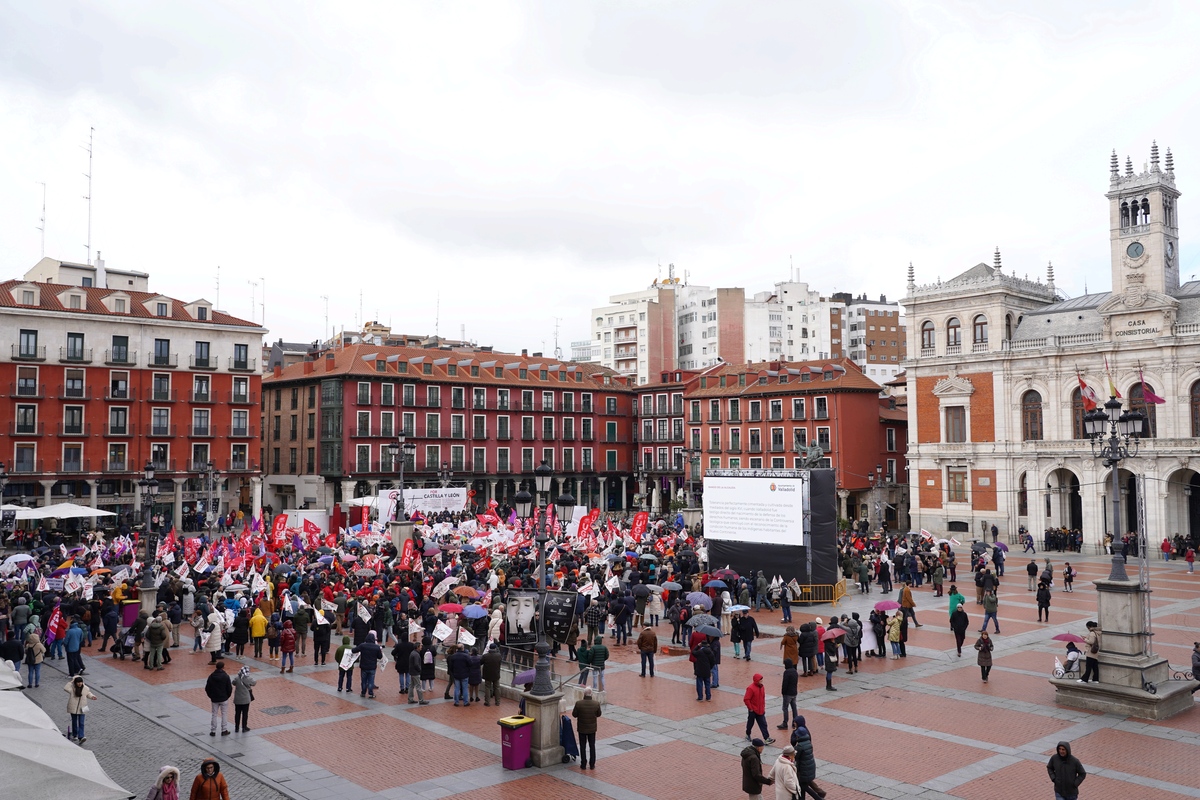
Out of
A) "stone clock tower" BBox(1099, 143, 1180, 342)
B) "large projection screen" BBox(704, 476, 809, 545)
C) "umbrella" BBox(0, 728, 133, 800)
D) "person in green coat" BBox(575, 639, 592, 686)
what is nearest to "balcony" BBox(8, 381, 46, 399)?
"large projection screen" BBox(704, 476, 809, 545)

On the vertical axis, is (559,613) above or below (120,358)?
below

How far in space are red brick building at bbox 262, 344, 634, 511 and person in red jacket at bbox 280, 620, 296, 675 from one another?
42.1 metres

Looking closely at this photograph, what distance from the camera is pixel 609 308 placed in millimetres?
111875

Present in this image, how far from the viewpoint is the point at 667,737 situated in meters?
15.5

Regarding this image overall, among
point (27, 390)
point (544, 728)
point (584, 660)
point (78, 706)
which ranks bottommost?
point (544, 728)

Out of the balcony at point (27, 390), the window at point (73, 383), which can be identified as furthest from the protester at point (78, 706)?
the window at point (73, 383)

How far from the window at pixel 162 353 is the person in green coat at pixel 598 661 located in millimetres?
45400

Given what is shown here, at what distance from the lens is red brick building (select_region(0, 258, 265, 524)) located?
50.1 meters

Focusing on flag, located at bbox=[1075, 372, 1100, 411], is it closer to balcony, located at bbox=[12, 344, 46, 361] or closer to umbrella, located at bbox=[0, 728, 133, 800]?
umbrella, located at bbox=[0, 728, 133, 800]

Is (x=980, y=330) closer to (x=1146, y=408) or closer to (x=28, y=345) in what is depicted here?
(x=1146, y=408)

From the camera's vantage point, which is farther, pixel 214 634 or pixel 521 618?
pixel 214 634

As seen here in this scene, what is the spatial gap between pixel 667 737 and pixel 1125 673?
28.7 feet

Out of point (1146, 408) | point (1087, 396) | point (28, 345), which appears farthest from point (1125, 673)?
point (28, 345)

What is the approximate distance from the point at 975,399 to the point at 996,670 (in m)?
36.9
